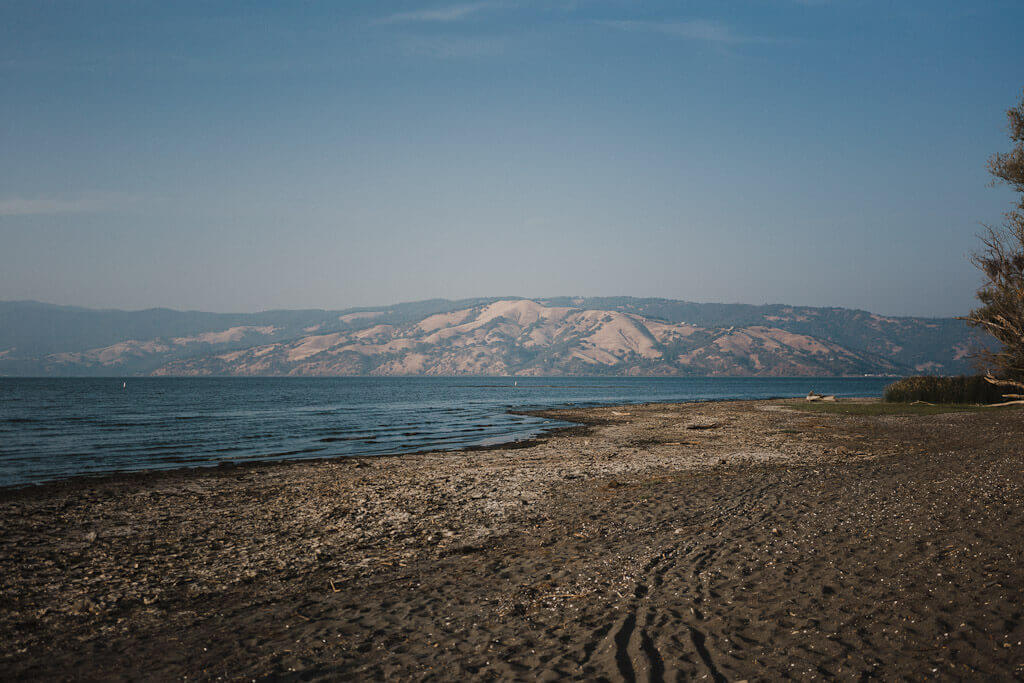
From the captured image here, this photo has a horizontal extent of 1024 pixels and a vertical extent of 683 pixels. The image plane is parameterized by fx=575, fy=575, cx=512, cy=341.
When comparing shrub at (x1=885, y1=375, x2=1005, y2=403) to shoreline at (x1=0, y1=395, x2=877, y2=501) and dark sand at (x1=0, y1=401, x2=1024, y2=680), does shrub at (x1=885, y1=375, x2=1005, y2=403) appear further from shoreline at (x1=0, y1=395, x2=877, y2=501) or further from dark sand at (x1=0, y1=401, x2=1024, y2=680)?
shoreline at (x1=0, y1=395, x2=877, y2=501)

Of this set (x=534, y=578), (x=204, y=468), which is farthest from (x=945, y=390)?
(x=204, y=468)

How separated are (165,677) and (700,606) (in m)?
6.69

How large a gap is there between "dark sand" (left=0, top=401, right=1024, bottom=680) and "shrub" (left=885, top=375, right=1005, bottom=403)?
3418cm

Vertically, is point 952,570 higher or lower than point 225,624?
higher

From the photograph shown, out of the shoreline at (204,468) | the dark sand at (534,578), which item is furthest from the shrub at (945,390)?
the shoreline at (204,468)

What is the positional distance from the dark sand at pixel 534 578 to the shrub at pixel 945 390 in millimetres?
34179

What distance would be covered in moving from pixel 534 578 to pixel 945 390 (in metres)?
51.6

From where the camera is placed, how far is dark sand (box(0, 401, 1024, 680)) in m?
6.66

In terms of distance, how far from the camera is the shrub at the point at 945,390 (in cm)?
4509

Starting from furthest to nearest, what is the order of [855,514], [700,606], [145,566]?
[855,514] < [145,566] < [700,606]

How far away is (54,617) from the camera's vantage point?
8344 mm

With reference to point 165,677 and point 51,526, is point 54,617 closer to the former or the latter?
point 165,677

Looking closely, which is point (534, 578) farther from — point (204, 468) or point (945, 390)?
point (945, 390)

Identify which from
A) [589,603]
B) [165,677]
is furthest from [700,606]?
[165,677]
